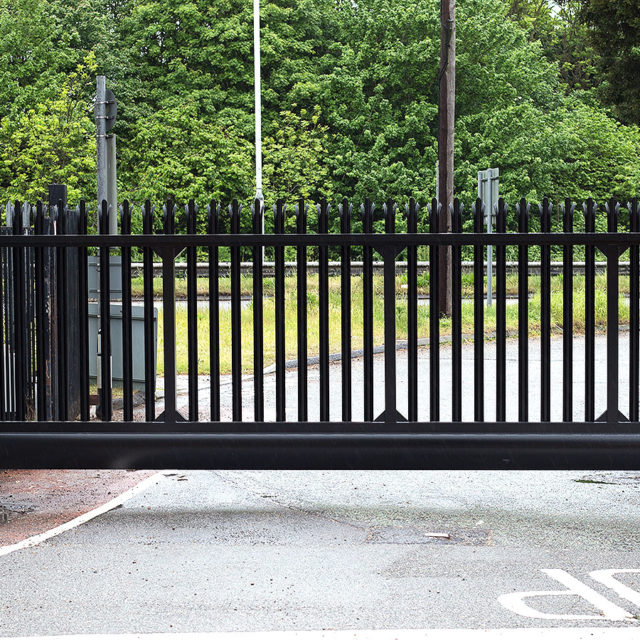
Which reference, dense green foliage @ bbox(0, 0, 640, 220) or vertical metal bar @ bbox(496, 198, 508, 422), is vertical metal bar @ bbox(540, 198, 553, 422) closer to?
vertical metal bar @ bbox(496, 198, 508, 422)

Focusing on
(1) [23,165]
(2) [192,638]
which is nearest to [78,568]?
(2) [192,638]

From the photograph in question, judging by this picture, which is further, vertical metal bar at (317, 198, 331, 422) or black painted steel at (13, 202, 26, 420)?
black painted steel at (13, 202, 26, 420)

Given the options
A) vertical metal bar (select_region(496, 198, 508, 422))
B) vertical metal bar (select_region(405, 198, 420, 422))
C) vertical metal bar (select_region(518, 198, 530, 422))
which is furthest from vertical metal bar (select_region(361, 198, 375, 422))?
vertical metal bar (select_region(518, 198, 530, 422))

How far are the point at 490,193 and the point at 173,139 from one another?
2261cm

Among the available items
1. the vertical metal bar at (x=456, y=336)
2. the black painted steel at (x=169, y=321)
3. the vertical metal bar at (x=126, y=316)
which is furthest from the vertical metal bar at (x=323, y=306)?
the vertical metal bar at (x=126, y=316)

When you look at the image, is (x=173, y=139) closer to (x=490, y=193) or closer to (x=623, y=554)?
(x=490, y=193)

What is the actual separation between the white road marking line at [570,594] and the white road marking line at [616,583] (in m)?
0.10

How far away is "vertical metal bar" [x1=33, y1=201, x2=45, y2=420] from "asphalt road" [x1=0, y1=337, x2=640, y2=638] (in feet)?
2.64

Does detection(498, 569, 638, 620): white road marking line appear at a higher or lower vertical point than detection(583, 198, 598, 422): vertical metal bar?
lower

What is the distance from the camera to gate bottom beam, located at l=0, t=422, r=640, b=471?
20.8 feet

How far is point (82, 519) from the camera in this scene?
20.7 feet

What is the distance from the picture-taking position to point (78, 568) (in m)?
5.32

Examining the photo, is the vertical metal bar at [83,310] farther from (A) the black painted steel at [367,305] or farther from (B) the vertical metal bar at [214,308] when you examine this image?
(A) the black painted steel at [367,305]

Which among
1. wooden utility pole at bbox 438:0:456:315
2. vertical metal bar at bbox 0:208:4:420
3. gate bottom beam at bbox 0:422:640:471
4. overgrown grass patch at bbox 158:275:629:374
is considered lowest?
overgrown grass patch at bbox 158:275:629:374
